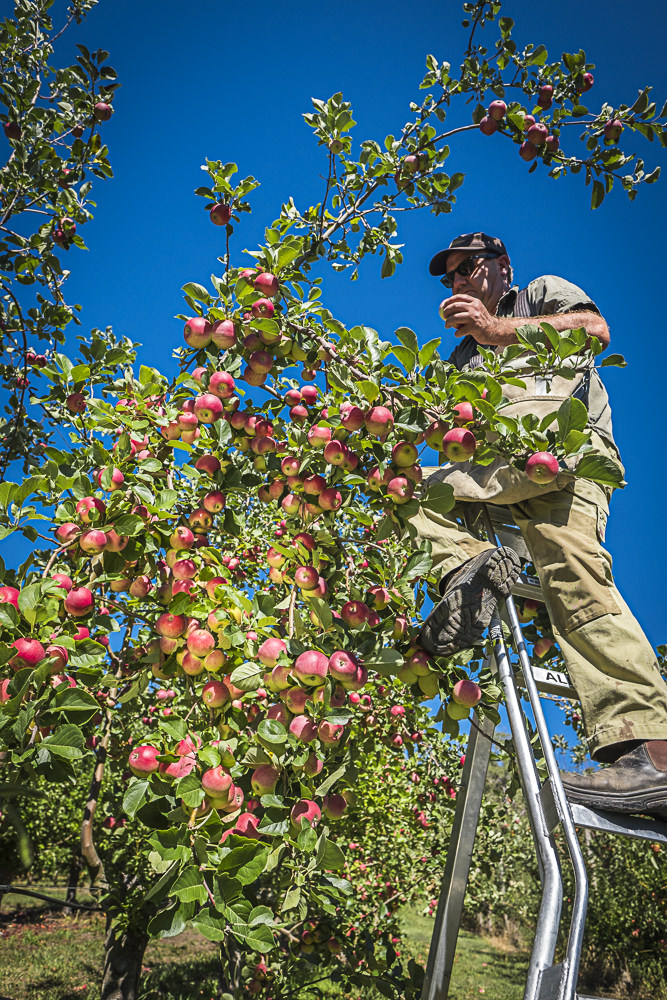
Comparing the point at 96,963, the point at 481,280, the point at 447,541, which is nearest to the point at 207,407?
the point at 447,541

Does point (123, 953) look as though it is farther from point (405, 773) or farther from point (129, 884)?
point (405, 773)

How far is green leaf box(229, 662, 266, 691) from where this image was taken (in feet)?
4.84

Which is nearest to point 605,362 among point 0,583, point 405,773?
point 0,583

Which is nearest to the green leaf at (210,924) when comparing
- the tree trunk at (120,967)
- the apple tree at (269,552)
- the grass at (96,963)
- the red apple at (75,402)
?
the apple tree at (269,552)

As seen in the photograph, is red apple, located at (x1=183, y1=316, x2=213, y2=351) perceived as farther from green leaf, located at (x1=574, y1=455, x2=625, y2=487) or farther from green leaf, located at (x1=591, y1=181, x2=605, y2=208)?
green leaf, located at (x1=591, y1=181, x2=605, y2=208)

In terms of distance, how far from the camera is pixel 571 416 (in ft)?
4.69

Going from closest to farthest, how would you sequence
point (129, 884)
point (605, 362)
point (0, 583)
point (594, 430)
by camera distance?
point (605, 362) → point (0, 583) → point (594, 430) → point (129, 884)

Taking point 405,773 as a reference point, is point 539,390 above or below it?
above

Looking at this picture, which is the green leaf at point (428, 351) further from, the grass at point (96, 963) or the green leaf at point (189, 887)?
the grass at point (96, 963)

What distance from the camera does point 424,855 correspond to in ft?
17.0

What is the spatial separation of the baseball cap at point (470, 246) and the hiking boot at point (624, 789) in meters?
2.32

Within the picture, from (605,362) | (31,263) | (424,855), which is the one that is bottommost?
(424,855)

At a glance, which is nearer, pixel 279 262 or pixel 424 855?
pixel 279 262

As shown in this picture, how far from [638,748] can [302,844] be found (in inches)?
36.8
